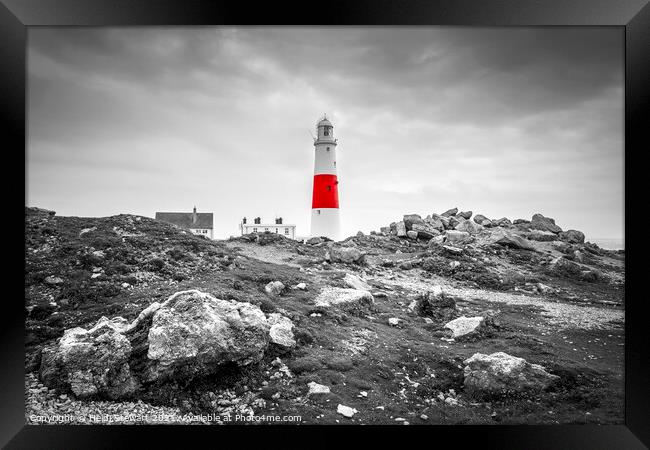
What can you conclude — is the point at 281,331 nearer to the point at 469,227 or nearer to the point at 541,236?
the point at 469,227

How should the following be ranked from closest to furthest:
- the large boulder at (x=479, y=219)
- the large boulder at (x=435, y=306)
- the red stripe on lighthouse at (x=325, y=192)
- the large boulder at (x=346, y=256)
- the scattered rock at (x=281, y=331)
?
1. the scattered rock at (x=281, y=331)
2. the large boulder at (x=435, y=306)
3. the large boulder at (x=346, y=256)
4. the red stripe on lighthouse at (x=325, y=192)
5. the large boulder at (x=479, y=219)

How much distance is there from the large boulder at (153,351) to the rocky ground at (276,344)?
0.02 m

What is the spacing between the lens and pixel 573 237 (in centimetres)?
2030

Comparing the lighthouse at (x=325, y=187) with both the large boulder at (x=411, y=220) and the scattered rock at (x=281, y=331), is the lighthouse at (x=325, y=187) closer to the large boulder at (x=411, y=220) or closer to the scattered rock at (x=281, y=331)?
the large boulder at (x=411, y=220)

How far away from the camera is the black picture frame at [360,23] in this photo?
16.8 ft

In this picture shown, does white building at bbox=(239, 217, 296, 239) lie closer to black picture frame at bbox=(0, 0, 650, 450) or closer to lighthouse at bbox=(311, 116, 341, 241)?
lighthouse at bbox=(311, 116, 341, 241)

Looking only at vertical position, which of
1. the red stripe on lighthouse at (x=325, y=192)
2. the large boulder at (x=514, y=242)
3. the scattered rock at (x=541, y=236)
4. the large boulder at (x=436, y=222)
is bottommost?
the large boulder at (x=514, y=242)

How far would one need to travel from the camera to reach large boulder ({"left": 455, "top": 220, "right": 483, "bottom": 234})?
71.4 ft

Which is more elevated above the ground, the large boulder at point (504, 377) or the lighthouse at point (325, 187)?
the lighthouse at point (325, 187)

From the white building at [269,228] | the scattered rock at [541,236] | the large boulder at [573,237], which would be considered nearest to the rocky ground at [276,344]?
the white building at [269,228]

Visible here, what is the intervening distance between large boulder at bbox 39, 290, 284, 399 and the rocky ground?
0.02m

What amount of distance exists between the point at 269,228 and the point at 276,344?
13.2 metres

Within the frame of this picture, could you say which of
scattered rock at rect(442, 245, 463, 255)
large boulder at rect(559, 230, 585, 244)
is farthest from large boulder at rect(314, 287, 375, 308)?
large boulder at rect(559, 230, 585, 244)
